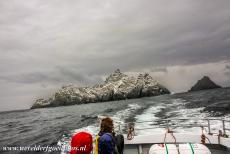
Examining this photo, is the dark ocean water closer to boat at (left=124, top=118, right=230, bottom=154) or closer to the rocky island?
boat at (left=124, top=118, right=230, bottom=154)

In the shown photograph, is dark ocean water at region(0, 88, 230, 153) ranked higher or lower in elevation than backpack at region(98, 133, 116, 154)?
lower

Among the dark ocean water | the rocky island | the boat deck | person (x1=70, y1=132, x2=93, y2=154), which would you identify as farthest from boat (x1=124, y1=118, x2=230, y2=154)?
the rocky island

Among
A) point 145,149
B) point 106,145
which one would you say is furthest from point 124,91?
point 106,145

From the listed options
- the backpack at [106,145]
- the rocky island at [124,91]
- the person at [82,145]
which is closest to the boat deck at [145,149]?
the backpack at [106,145]

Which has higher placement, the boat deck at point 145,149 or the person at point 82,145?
the person at point 82,145

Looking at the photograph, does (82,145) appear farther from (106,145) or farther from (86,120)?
(86,120)

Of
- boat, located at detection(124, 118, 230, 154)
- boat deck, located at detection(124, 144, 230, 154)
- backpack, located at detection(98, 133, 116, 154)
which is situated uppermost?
backpack, located at detection(98, 133, 116, 154)

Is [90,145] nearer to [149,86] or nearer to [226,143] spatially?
[226,143]

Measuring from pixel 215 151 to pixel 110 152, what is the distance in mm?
5267

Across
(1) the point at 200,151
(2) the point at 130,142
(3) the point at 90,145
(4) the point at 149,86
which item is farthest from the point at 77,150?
(4) the point at 149,86

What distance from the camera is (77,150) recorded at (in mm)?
5277

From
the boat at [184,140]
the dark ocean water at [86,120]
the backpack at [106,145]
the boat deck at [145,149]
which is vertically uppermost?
the backpack at [106,145]

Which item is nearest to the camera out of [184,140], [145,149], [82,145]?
[82,145]

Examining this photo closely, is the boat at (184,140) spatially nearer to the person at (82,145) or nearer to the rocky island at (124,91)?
the person at (82,145)
